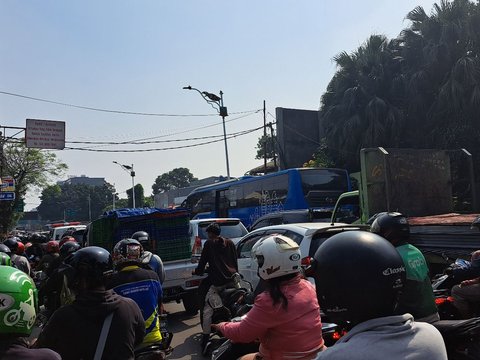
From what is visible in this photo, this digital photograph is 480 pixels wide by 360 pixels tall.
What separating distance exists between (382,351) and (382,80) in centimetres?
2413

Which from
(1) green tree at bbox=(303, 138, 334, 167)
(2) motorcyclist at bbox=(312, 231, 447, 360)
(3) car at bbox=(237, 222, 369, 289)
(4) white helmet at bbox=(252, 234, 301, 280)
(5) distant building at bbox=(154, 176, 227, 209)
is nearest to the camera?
(2) motorcyclist at bbox=(312, 231, 447, 360)

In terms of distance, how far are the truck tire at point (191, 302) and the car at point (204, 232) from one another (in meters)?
A: 0.99

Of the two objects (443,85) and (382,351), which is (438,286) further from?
(443,85)

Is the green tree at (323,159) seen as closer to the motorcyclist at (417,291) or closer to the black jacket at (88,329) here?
the motorcyclist at (417,291)

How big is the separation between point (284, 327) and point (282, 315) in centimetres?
8

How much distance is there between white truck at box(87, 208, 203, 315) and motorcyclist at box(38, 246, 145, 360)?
5.83m

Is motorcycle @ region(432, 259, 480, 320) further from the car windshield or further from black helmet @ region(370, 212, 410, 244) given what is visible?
the car windshield

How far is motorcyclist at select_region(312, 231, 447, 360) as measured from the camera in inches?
57.0

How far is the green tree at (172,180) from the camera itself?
9431 centimetres

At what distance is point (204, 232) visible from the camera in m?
10.3

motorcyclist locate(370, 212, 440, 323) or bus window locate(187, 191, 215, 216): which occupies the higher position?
bus window locate(187, 191, 215, 216)

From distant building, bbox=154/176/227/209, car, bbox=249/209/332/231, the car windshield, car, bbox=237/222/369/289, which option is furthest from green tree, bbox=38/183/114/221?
car, bbox=237/222/369/289

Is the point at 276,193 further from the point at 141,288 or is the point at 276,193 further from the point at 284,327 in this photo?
the point at 284,327

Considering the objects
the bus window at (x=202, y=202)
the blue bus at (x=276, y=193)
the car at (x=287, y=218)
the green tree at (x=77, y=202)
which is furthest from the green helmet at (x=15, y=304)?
the green tree at (x=77, y=202)
